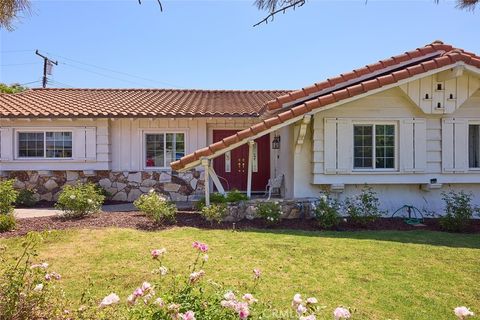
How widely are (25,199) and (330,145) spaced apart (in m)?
9.85

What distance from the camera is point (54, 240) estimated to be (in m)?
7.01

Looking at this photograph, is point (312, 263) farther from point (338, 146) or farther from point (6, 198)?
Result: point (6, 198)

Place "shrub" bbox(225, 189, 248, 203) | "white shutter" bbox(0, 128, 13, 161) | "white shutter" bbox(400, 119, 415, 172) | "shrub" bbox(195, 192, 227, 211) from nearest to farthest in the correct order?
1. "shrub" bbox(225, 189, 248, 203)
2. "shrub" bbox(195, 192, 227, 211)
3. "white shutter" bbox(400, 119, 415, 172)
4. "white shutter" bbox(0, 128, 13, 161)

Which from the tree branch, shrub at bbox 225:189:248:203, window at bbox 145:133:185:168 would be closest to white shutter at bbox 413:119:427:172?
shrub at bbox 225:189:248:203

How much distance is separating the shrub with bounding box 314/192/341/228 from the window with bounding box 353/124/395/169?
1.81 m

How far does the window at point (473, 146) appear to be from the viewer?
10164mm

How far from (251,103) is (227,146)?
21.6 feet

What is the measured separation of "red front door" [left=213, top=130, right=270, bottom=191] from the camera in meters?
14.2

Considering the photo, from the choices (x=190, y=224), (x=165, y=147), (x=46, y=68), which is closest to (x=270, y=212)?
(x=190, y=224)

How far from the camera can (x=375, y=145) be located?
987 centimetres

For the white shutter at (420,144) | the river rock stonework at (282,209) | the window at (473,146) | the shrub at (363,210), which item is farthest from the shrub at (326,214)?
the window at (473,146)

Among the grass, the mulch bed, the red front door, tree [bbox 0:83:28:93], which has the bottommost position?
the grass

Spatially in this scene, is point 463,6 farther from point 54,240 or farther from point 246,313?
point 54,240

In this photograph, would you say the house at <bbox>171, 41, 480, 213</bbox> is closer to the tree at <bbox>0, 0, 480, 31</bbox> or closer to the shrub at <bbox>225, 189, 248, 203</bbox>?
the shrub at <bbox>225, 189, 248, 203</bbox>
